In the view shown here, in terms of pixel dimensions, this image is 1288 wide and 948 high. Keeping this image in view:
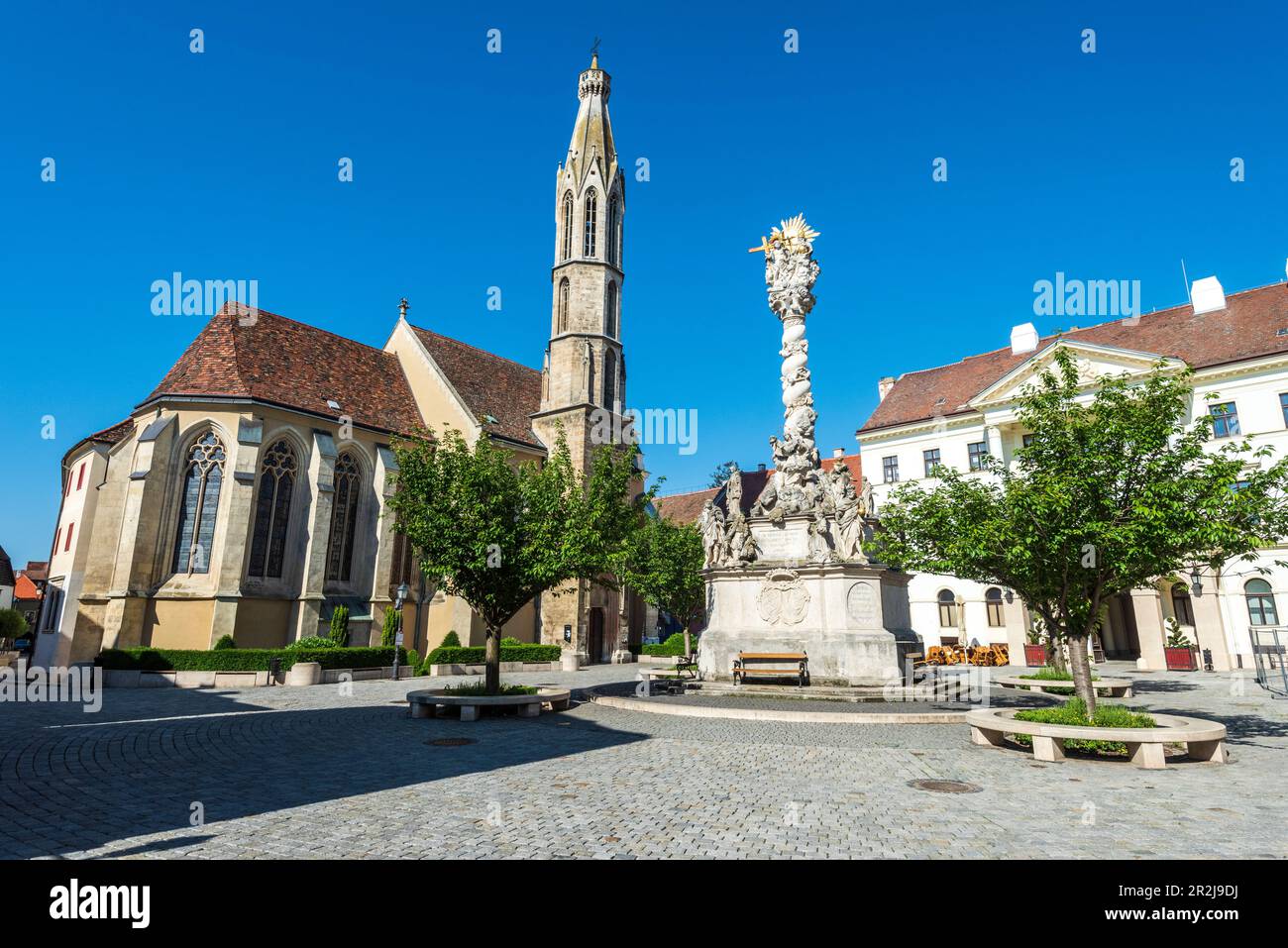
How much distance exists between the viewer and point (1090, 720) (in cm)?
1033

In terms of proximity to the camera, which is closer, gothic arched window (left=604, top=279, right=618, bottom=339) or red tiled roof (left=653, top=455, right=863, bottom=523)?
gothic arched window (left=604, top=279, right=618, bottom=339)

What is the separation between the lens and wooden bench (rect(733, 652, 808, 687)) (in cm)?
1620

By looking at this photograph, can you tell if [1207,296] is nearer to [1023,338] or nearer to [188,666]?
[1023,338]

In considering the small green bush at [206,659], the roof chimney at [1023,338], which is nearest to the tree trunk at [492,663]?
the small green bush at [206,659]

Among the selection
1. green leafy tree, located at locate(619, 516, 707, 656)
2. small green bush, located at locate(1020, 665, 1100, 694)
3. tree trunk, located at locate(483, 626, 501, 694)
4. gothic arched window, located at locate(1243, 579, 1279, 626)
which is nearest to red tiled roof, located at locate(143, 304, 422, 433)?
green leafy tree, located at locate(619, 516, 707, 656)

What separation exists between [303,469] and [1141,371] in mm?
39993

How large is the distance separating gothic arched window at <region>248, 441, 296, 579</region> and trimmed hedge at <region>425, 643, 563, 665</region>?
794 cm

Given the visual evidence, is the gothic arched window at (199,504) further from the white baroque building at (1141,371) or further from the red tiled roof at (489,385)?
the white baroque building at (1141,371)

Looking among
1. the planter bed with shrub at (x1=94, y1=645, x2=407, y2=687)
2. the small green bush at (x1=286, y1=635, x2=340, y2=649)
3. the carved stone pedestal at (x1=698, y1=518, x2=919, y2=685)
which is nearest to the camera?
the carved stone pedestal at (x1=698, y1=518, x2=919, y2=685)

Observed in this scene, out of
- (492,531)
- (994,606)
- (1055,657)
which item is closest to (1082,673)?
(492,531)

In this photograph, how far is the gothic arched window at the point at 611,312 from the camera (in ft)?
137

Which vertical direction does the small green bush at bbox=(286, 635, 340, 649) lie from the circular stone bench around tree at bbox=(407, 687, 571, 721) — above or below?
above

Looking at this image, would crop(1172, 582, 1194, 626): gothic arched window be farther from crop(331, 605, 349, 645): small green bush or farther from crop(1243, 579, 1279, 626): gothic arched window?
crop(331, 605, 349, 645): small green bush
